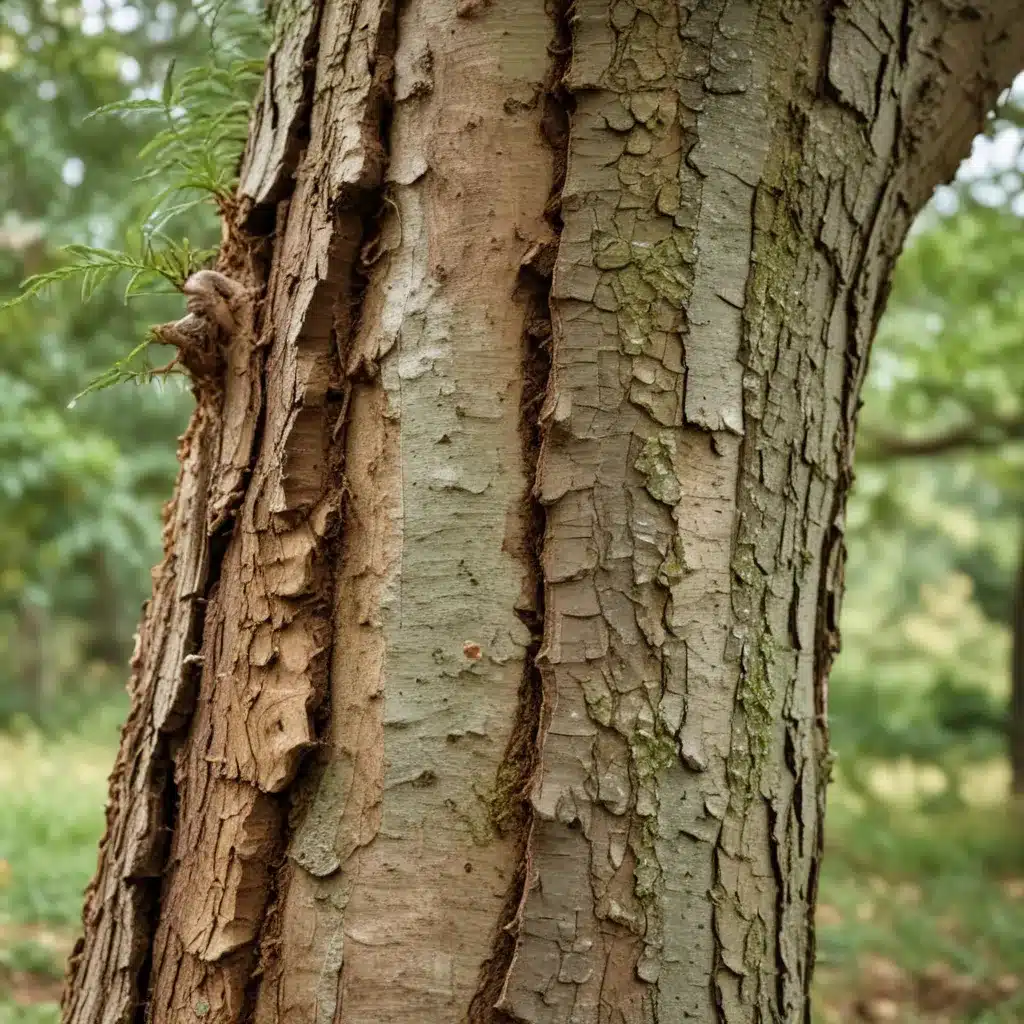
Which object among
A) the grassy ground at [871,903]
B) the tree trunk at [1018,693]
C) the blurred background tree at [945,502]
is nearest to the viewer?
the grassy ground at [871,903]

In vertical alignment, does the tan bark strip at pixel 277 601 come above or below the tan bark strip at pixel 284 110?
below

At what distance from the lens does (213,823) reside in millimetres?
1271

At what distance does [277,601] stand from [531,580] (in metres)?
0.35

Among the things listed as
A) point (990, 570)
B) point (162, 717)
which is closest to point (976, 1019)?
point (162, 717)

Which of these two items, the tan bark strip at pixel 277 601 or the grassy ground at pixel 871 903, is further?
the grassy ground at pixel 871 903

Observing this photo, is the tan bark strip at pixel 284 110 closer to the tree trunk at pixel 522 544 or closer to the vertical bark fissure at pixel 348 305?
the tree trunk at pixel 522 544

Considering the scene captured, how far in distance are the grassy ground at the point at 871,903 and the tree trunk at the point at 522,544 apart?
198 centimetres

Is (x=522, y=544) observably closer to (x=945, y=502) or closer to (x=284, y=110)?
(x=284, y=110)

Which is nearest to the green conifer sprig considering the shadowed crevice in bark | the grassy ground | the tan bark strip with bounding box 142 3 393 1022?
the tan bark strip with bounding box 142 3 393 1022

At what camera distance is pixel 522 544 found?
1226 millimetres

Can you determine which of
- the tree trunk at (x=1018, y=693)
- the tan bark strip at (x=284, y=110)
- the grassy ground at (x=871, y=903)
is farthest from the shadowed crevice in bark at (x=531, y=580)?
the tree trunk at (x=1018, y=693)

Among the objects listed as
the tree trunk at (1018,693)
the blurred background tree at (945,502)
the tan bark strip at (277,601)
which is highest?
the blurred background tree at (945,502)

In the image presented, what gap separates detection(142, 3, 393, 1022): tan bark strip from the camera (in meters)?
1.23

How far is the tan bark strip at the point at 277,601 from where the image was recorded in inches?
48.6
